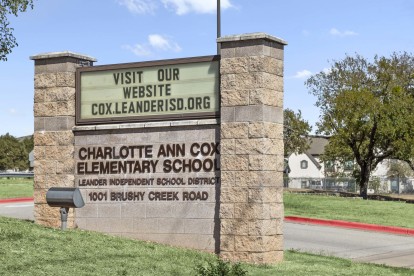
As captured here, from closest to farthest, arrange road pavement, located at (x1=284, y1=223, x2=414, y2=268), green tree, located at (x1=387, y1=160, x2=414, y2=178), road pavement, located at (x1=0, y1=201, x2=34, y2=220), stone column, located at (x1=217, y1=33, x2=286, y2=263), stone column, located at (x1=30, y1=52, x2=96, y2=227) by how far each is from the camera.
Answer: stone column, located at (x1=217, y1=33, x2=286, y2=263)
stone column, located at (x1=30, y1=52, x2=96, y2=227)
road pavement, located at (x1=284, y1=223, x2=414, y2=268)
road pavement, located at (x1=0, y1=201, x2=34, y2=220)
green tree, located at (x1=387, y1=160, x2=414, y2=178)

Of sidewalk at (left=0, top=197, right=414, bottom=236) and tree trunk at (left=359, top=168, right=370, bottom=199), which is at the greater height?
tree trunk at (left=359, top=168, right=370, bottom=199)

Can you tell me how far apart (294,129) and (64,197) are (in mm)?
67501

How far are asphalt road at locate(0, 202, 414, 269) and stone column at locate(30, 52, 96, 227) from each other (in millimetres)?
6653

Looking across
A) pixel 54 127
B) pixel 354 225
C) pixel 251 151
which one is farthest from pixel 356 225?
pixel 54 127

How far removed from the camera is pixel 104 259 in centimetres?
1199

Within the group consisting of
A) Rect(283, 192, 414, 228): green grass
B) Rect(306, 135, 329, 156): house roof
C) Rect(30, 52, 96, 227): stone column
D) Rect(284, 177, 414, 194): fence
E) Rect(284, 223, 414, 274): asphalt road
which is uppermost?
Rect(306, 135, 329, 156): house roof

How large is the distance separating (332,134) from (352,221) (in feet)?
120

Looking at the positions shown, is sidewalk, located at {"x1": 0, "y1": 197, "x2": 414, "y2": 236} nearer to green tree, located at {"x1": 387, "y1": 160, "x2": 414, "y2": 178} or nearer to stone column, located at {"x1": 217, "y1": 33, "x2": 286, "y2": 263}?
stone column, located at {"x1": 217, "y1": 33, "x2": 286, "y2": 263}

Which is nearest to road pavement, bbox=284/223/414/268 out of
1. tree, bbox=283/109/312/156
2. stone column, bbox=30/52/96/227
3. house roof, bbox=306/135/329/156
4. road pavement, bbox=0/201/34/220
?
stone column, bbox=30/52/96/227

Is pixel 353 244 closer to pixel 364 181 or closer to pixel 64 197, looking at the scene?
pixel 64 197

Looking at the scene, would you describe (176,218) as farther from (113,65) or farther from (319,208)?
(319,208)

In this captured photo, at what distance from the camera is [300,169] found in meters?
118

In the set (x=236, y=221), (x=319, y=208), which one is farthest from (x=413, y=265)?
(x=319, y=208)

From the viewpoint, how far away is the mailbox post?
15.2 metres
